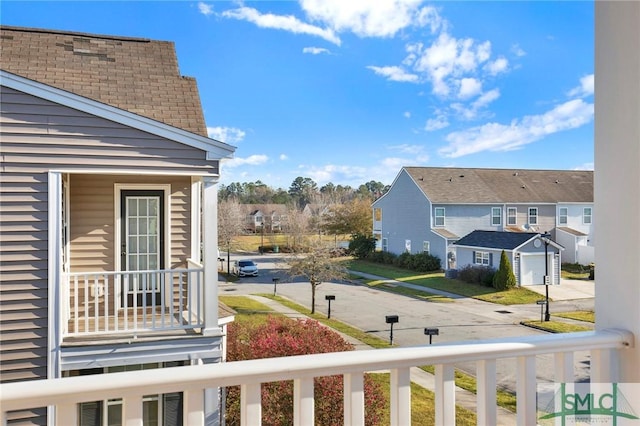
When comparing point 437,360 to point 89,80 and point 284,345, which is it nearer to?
point 284,345

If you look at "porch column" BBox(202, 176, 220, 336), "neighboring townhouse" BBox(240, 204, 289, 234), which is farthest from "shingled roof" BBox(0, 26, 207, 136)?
"neighboring townhouse" BBox(240, 204, 289, 234)

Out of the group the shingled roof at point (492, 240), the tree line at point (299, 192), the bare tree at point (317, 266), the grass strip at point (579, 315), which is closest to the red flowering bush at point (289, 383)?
the tree line at point (299, 192)

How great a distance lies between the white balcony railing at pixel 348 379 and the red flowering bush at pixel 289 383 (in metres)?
2.28

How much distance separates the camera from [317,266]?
9.23 metres

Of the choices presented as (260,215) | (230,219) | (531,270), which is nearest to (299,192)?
(260,215)

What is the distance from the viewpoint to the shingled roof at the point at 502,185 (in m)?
3.79

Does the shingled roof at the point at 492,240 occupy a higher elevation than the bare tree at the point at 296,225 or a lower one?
lower

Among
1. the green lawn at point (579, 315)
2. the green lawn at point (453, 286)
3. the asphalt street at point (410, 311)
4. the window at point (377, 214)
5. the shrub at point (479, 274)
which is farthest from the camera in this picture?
the shrub at point (479, 274)

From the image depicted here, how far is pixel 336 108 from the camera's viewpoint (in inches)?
145

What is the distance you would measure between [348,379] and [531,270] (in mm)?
6979

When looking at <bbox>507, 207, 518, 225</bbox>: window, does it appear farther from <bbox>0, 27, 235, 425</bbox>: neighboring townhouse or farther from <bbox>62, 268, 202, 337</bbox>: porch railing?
<bbox>62, 268, 202, 337</bbox>: porch railing

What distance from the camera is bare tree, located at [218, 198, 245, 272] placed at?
13.2 ft

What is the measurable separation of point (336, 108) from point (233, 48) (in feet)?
3.43

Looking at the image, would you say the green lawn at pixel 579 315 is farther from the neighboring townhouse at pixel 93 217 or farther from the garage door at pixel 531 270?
the neighboring townhouse at pixel 93 217
